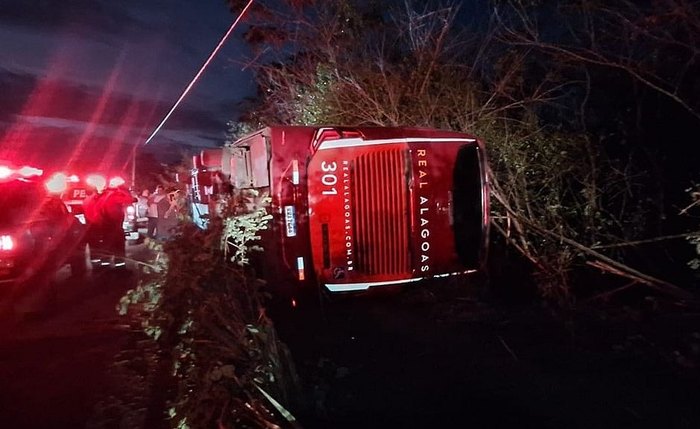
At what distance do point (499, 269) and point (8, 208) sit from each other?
660 centimetres

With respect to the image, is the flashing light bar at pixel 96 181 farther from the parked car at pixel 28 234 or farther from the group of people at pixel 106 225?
the parked car at pixel 28 234

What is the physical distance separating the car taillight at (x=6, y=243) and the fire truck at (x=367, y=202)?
3.69m

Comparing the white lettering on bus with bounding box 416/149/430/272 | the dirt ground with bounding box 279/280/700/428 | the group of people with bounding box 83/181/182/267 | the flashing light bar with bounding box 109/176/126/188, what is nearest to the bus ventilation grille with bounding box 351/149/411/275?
the white lettering on bus with bounding box 416/149/430/272

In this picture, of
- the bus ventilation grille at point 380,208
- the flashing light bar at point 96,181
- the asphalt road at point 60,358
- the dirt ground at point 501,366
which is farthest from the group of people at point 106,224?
the dirt ground at point 501,366

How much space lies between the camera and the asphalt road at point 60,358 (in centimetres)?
631

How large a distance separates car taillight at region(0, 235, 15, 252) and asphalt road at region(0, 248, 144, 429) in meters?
0.89

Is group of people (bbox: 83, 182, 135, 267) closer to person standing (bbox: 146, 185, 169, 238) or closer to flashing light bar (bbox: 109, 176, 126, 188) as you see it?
flashing light bar (bbox: 109, 176, 126, 188)

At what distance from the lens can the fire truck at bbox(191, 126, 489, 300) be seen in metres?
8.54

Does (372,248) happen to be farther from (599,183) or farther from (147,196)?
(147,196)

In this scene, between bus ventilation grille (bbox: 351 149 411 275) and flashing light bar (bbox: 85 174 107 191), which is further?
flashing light bar (bbox: 85 174 107 191)

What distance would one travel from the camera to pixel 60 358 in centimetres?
805

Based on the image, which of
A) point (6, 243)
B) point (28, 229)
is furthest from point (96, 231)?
point (6, 243)

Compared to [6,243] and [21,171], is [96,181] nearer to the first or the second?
[21,171]

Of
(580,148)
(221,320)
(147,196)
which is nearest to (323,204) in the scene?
(221,320)
